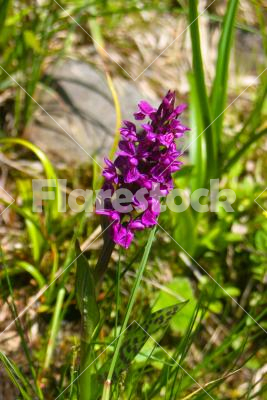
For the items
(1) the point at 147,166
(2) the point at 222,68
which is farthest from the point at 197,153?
(1) the point at 147,166

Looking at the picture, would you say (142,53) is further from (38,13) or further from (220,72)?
(220,72)

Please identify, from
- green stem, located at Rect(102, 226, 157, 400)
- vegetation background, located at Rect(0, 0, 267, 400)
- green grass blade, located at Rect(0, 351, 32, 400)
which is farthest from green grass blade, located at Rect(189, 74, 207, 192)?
green grass blade, located at Rect(0, 351, 32, 400)

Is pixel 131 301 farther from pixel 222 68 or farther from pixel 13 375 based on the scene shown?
pixel 222 68

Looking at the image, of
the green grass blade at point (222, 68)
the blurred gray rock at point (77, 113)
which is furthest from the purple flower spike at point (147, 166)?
the blurred gray rock at point (77, 113)

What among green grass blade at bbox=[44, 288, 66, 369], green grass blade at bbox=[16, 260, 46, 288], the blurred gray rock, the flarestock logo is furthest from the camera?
the blurred gray rock

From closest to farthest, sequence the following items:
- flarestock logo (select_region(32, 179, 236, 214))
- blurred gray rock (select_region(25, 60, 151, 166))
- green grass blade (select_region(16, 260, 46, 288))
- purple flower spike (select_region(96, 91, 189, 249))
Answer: purple flower spike (select_region(96, 91, 189, 249)), green grass blade (select_region(16, 260, 46, 288)), flarestock logo (select_region(32, 179, 236, 214)), blurred gray rock (select_region(25, 60, 151, 166))

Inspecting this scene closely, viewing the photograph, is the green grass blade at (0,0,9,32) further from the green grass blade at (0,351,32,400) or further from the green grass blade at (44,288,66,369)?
the green grass blade at (0,351,32,400)
